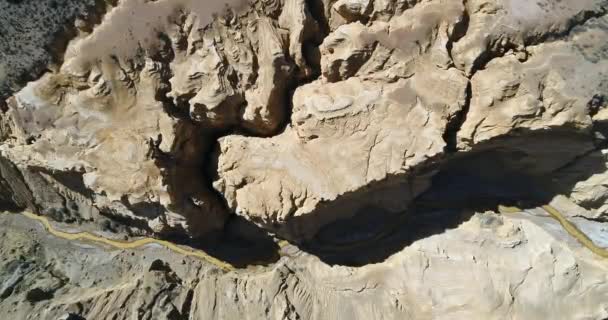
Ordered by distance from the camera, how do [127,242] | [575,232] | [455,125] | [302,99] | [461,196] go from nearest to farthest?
[455,125] → [302,99] → [575,232] → [461,196] → [127,242]

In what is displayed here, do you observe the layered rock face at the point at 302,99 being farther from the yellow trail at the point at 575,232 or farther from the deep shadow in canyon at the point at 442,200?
the yellow trail at the point at 575,232

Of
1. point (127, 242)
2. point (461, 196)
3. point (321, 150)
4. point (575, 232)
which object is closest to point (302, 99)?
point (321, 150)

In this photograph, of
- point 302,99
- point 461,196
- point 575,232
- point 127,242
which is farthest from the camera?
point 127,242

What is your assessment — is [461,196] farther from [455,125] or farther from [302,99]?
[302,99]

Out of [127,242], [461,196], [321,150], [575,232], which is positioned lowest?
[575,232]

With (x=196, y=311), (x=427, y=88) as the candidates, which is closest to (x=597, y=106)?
(x=427, y=88)
